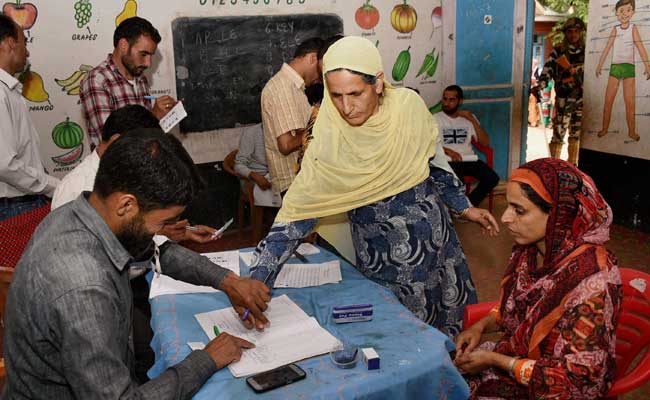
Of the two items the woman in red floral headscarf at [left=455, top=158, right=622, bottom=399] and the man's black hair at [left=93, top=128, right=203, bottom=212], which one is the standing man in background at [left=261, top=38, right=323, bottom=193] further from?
the man's black hair at [left=93, top=128, right=203, bottom=212]

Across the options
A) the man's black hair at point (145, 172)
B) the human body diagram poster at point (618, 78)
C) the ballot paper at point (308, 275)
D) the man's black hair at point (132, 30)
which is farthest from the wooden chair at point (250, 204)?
the man's black hair at point (145, 172)

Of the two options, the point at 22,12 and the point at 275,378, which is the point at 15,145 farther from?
the point at 275,378

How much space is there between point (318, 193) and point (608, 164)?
406cm

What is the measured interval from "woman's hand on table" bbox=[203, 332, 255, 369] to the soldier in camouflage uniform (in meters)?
5.93

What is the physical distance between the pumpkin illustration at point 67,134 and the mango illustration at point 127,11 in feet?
2.74

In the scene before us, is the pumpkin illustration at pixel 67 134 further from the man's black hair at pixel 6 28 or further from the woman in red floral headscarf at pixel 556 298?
the woman in red floral headscarf at pixel 556 298

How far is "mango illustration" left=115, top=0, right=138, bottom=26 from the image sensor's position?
440 centimetres

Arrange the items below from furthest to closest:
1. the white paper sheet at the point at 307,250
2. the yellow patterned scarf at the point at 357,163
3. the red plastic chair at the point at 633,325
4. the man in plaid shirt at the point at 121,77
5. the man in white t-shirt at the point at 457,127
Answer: the man in white t-shirt at the point at 457,127 < the man in plaid shirt at the point at 121,77 < the white paper sheet at the point at 307,250 < the yellow patterned scarf at the point at 357,163 < the red plastic chair at the point at 633,325

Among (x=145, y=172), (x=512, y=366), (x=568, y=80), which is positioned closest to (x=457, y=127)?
(x=568, y=80)

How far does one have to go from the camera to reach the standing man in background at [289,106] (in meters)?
3.48

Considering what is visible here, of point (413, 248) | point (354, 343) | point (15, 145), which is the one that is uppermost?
point (15, 145)

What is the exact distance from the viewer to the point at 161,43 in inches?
184

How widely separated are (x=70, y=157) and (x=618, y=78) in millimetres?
4492

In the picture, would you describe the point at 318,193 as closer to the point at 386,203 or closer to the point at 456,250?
the point at 386,203
